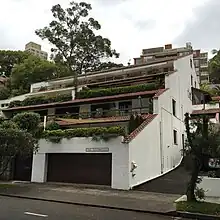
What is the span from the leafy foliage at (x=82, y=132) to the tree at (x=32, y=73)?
27.2m

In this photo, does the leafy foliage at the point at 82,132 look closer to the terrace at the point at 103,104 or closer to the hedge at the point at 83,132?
the hedge at the point at 83,132

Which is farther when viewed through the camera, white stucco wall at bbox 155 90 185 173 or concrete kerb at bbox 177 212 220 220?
white stucco wall at bbox 155 90 185 173

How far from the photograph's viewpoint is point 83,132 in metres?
20.1

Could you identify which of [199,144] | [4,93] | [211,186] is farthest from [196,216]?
[4,93]

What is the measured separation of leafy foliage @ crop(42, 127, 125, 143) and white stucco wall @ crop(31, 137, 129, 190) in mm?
332

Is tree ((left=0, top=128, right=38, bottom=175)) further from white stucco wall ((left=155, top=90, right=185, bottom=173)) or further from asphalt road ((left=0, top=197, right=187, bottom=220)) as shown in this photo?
white stucco wall ((left=155, top=90, right=185, bottom=173))

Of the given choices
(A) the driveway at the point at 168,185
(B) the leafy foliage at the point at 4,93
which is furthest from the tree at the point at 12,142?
(B) the leafy foliage at the point at 4,93

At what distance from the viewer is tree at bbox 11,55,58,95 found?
156 feet

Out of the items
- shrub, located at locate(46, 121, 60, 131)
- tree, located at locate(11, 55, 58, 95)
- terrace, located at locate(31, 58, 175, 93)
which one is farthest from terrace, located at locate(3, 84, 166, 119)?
tree, located at locate(11, 55, 58, 95)

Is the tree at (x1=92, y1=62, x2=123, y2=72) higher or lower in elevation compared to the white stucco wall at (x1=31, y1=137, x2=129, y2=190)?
higher

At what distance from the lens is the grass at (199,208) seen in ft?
35.4

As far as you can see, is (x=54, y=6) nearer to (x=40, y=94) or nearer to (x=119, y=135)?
(x=40, y=94)

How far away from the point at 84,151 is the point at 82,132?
1.33 metres

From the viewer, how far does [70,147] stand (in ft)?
66.7
